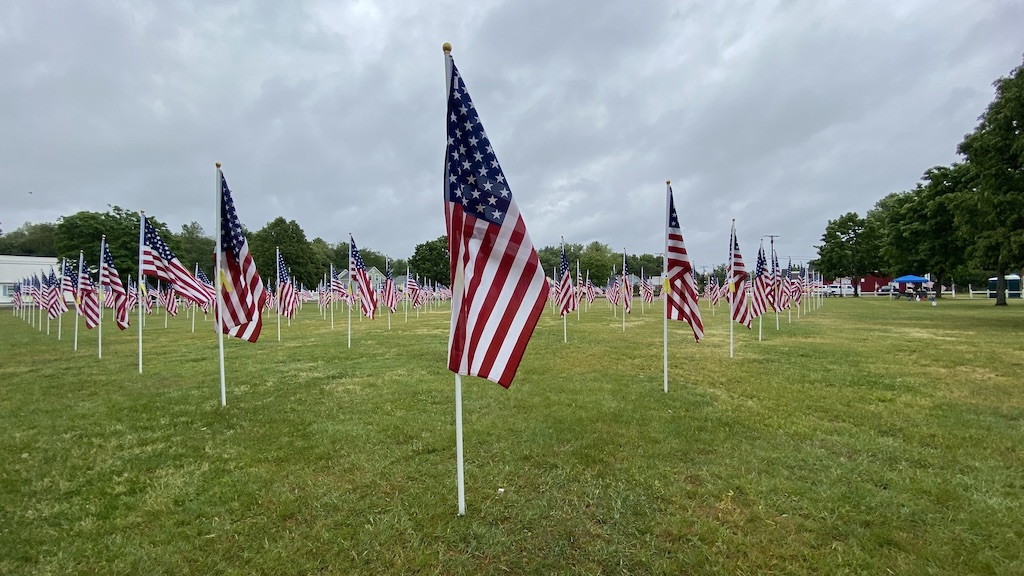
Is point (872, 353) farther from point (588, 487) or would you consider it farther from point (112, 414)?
point (112, 414)

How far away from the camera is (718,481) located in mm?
4844

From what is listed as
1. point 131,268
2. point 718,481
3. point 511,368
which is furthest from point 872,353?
point 131,268

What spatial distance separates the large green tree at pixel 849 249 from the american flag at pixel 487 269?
78.5 m

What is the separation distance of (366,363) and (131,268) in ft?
177

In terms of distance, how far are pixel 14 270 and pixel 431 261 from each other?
6048 cm

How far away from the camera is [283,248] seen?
64.7m

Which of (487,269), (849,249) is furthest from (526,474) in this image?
(849,249)

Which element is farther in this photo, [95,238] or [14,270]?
[14,270]

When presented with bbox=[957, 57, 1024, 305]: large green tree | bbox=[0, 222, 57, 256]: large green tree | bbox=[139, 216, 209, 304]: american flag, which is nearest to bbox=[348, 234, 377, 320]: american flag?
bbox=[139, 216, 209, 304]: american flag

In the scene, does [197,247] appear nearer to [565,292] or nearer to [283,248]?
[283,248]

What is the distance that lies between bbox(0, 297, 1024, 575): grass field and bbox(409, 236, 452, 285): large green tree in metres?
65.0

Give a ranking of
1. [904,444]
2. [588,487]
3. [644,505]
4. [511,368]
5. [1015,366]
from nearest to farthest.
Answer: [511,368]
[644,505]
[588,487]
[904,444]
[1015,366]

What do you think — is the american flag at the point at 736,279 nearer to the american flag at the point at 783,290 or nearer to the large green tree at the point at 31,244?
the american flag at the point at 783,290

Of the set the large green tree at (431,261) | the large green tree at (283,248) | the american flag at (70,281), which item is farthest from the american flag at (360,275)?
the large green tree at (431,261)
